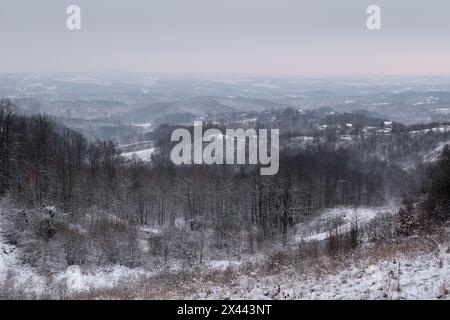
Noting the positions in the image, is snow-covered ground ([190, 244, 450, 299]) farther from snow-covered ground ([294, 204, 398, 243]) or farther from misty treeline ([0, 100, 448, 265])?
snow-covered ground ([294, 204, 398, 243])

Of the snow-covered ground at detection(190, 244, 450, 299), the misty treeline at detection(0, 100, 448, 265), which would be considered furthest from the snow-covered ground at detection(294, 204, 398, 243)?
the snow-covered ground at detection(190, 244, 450, 299)

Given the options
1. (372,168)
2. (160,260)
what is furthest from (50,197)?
(372,168)

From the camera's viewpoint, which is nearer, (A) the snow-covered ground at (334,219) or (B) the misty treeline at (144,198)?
(B) the misty treeline at (144,198)

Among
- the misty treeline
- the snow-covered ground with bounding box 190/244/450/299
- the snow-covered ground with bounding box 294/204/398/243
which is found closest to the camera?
the snow-covered ground with bounding box 190/244/450/299

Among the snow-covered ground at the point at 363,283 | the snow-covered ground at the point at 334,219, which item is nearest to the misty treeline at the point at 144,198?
the snow-covered ground at the point at 334,219

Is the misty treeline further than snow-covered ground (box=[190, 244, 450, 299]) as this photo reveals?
Yes

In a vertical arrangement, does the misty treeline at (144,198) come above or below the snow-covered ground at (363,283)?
below

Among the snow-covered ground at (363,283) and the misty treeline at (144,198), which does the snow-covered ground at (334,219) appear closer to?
the misty treeline at (144,198)

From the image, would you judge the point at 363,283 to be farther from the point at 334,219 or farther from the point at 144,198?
the point at 144,198

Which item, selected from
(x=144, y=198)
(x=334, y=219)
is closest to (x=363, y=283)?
(x=334, y=219)
